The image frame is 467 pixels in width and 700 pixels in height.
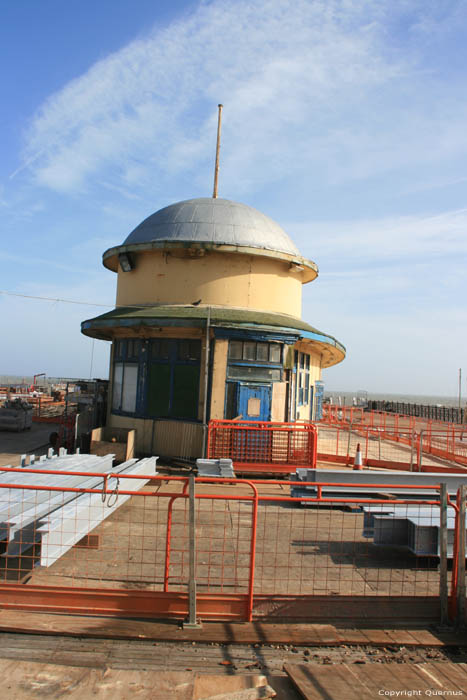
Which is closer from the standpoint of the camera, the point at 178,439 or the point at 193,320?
the point at 193,320

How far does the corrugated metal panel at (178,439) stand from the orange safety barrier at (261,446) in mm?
677

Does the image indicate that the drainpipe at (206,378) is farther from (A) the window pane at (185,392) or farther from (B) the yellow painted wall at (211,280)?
(B) the yellow painted wall at (211,280)

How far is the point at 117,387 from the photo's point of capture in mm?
15227

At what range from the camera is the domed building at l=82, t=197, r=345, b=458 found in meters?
13.4

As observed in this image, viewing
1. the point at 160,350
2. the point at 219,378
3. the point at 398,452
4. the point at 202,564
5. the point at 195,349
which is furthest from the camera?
the point at 398,452

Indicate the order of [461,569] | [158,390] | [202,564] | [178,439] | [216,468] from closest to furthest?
[461,569]
[202,564]
[216,468]
[178,439]
[158,390]

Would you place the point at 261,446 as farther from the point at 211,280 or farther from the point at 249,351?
the point at 211,280

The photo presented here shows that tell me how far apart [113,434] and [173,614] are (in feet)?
30.0

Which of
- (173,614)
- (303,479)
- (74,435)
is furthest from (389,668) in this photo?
(74,435)

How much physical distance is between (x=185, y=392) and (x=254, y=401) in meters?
1.85

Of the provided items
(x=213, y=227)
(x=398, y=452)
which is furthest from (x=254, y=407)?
(x=398, y=452)

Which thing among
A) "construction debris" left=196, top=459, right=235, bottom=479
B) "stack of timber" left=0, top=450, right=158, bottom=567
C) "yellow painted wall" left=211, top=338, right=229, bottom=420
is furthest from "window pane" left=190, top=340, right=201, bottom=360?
"stack of timber" left=0, top=450, right=158, bottom=567

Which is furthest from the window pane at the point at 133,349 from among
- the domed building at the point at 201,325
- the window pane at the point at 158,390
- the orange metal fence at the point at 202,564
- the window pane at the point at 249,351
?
the orange metal fence at the point at 202,564

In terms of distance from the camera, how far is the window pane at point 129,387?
1452cm
